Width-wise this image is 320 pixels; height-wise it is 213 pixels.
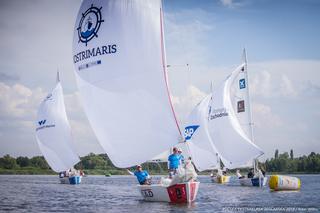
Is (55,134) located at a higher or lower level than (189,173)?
higher

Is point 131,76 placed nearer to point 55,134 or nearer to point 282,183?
point 282,183

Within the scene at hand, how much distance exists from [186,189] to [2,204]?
421 inches

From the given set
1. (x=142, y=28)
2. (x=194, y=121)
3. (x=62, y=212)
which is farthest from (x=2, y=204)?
(x=194, y=121)

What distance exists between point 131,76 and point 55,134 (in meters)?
34.4

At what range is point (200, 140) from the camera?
63.3m

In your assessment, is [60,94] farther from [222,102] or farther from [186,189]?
[186,189]

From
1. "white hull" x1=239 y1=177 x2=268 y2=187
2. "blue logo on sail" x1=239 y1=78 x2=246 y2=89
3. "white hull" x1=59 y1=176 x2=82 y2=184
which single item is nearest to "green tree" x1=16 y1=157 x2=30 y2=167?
"white hull" x1=59 y1=176 x2=82 y2=184

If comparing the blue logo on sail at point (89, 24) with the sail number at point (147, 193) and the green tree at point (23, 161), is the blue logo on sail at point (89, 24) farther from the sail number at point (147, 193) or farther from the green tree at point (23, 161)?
the green tree at point (23, 161)

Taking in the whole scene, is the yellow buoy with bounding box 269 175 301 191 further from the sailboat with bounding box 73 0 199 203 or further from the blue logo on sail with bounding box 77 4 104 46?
the blue logo on sail with bounding box 77 4 104 46

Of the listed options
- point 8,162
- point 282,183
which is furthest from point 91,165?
point 282,183

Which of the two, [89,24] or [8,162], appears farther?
[8,162]

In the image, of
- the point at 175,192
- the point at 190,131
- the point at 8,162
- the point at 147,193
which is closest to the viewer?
the point at 175,192

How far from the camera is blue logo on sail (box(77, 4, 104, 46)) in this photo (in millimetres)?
25578

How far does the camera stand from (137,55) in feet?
82.9
